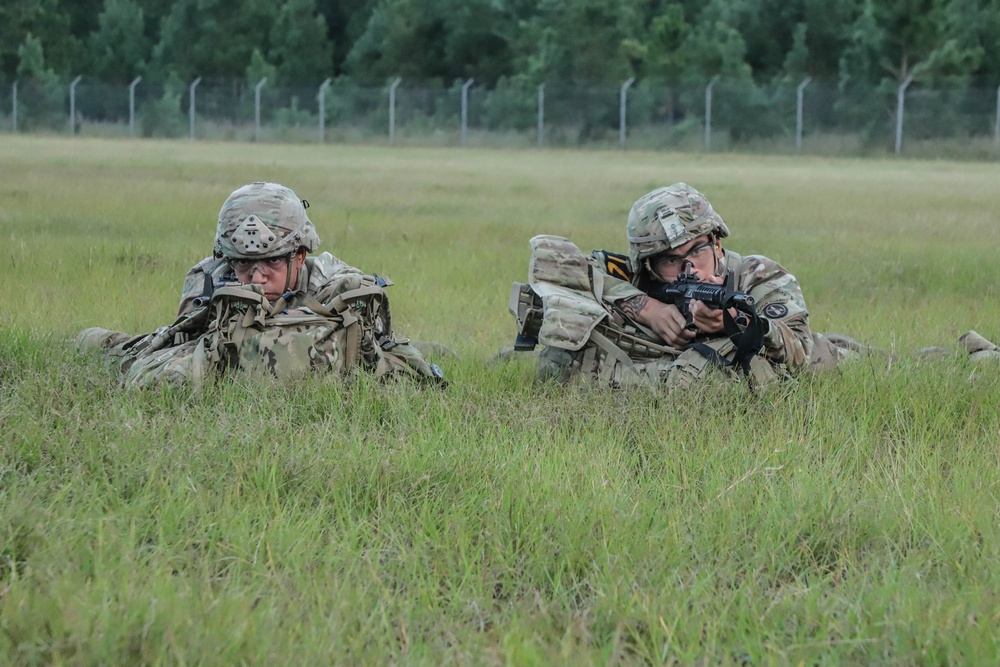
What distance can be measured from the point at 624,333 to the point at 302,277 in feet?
4.72

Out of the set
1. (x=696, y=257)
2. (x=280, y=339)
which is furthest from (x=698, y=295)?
(x=280, y=339)

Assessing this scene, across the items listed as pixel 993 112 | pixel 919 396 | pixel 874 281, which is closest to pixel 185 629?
pixel 919 396

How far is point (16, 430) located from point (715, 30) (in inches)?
1683

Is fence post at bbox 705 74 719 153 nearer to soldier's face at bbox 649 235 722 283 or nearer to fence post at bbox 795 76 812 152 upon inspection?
fence post at bbox 795 76 812 152

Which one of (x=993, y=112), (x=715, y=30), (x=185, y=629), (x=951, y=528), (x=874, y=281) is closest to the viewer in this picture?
(x=185, y=629)

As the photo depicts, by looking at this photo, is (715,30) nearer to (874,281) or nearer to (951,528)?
(874,281)

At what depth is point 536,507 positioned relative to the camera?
374 cm

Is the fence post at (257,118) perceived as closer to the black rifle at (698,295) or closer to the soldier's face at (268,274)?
the soldier's face at (268,274)

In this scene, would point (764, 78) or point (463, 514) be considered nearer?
point (463, 514)

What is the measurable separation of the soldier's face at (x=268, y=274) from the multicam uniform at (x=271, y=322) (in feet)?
0.07

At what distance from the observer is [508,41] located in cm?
5206

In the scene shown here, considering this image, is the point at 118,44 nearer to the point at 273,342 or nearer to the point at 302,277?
the point at 302,277

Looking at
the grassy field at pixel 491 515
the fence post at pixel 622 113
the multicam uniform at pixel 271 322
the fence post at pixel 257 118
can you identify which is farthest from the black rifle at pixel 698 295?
the fence post at pixel 257 118

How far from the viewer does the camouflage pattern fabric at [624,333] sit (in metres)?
5.25
